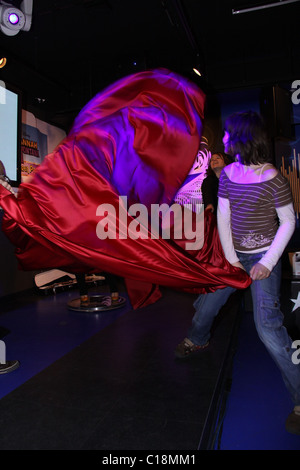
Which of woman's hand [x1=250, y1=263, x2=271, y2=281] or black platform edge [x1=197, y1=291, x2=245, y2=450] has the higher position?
woman's hand [x1=250, y1=263, x2=271, y2=281]

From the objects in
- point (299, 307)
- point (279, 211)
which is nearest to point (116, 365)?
point (279, 211)

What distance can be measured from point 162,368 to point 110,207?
0.98m

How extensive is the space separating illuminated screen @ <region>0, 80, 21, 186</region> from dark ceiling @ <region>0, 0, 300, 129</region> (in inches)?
32.7

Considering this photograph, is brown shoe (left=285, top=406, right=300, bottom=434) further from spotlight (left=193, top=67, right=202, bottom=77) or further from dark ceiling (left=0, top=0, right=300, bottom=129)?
spotlight (left=193, top=67, right=202, bottom=77)

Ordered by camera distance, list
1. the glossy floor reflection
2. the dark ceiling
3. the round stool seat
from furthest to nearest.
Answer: the dark ceiling, the round stool seat, the glossy floor reflection

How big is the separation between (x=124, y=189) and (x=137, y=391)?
1055mm

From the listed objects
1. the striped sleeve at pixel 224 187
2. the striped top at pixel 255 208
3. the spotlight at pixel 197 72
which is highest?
the spotlight at pixel 197 72

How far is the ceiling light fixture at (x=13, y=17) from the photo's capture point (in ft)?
12.1

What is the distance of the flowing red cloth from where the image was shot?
1730 millimetres

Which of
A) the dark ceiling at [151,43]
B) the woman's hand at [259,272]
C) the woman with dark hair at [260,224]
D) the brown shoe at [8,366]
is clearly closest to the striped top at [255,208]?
the woman with dark hair at [260,224]

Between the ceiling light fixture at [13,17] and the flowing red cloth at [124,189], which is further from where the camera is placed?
the ceiling light fixture at [13,17]

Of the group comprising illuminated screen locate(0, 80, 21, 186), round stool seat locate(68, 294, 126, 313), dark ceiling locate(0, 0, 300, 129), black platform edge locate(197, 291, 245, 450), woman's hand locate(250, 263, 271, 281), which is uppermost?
dark ceiling locate(0, 0, 300, 129)

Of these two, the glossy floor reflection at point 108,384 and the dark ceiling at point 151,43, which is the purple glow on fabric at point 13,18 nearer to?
the dark ceiling at point 151,43

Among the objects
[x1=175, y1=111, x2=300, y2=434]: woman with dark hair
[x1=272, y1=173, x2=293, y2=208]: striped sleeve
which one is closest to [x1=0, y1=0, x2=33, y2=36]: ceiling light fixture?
[x1=175, y1=111, x2=300, y2=434]: woman with dark hair
